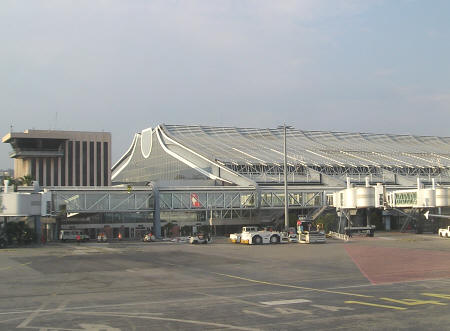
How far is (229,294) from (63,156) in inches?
4078

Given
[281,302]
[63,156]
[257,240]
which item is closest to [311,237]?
[257,240]

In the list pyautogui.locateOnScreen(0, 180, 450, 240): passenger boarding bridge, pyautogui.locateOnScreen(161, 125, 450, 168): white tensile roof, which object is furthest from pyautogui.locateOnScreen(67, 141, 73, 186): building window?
pyautogui.locateOnScreen(0, 180, 450, 240): passenger boarding bridge

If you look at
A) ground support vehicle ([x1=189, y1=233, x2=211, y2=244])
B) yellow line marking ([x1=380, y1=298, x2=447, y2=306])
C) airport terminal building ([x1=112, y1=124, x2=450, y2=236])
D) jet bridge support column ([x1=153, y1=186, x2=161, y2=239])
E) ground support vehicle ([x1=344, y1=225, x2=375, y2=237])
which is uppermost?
airport terminal building ([x1=112, y1=124, x2=450, y2=236])

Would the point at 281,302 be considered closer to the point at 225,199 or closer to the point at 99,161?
the point at 225,199

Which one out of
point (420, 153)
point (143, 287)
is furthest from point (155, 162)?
point (143, 287)

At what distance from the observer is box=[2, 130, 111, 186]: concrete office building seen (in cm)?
11656

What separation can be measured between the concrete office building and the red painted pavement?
8719cm

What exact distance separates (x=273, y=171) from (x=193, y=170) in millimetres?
15511

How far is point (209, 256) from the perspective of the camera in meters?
42.5

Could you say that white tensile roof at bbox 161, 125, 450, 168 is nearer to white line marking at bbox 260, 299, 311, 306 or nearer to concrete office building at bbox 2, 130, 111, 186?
concrete office building at bbox 2, 130, 111, 186

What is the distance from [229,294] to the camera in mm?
22266

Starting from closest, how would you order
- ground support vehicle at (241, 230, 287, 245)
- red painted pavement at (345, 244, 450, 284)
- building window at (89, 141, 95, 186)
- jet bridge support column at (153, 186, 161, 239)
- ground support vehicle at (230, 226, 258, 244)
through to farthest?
red painted pavement at (345, 244, 450, 284)
ground support vehicle at (241, 230, 287, 245)
ground support vehicle at (230, 226, 258, 244)
jet bridge support column at (153, 186, 161, 239)
building window at (89, 141, 95, 186)

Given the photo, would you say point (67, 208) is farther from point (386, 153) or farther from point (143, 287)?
point (386, 153)

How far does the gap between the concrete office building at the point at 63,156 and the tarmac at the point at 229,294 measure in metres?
82.5
